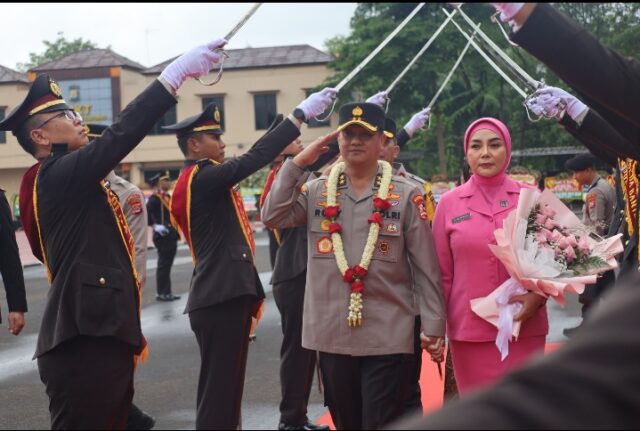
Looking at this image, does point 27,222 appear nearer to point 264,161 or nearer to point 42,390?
point 264,161

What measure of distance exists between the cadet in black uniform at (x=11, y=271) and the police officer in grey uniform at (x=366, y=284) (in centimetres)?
173

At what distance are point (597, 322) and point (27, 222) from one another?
3.56 m

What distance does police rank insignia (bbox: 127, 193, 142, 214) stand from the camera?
259 inches

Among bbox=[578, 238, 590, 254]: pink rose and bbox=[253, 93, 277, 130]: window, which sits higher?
bbox=[253, 93, 277, 130]: window

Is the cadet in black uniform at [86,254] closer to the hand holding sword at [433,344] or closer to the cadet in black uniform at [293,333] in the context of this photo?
the hand holding sword at [433,344]

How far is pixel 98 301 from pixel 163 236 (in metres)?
9.33

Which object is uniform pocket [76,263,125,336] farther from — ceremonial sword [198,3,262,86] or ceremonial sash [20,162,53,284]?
ceremonial sword [198,3,262,86]

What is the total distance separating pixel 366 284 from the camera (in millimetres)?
4105

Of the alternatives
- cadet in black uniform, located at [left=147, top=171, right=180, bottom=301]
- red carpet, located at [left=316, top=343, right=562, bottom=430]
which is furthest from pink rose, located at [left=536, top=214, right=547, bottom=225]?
cadet in black uniform, located at [left=147, top=171, right=180, bottom=301]

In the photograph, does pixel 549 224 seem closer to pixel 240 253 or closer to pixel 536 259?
pixel 536 259

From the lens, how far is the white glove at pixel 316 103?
4.72 meters

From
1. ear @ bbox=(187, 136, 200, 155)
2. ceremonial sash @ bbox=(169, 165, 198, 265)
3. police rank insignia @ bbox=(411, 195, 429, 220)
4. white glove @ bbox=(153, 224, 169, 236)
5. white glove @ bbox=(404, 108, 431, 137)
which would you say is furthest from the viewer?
white glove @ bbox=(153, 224, 169, 236)

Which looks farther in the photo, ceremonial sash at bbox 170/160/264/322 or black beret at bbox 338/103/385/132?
ceremonial sash at bbox 170/160/264/322

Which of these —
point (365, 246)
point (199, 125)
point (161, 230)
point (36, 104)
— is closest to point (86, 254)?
point (36, 104)
